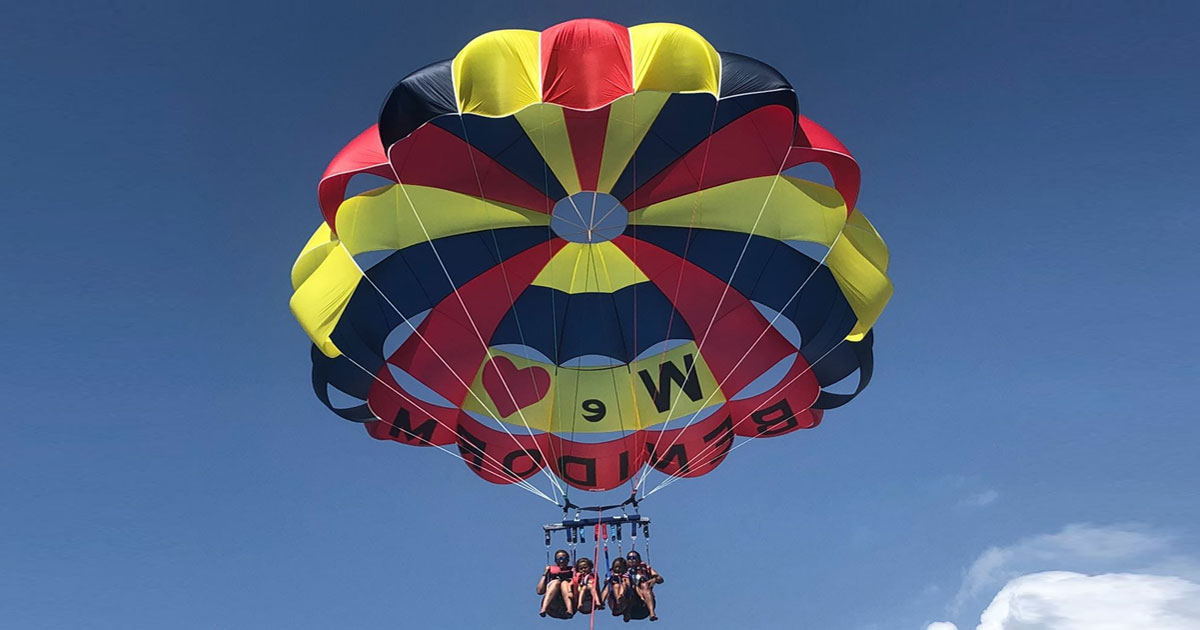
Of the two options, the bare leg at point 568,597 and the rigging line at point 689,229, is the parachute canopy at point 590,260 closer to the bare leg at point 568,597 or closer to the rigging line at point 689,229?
the rigging line at point 689,229

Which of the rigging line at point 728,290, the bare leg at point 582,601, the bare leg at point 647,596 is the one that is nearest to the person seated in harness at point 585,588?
the bare leg at point 582,601

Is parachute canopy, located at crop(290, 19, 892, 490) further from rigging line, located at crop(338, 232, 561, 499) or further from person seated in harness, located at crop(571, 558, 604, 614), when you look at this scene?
person seated in harness, located at crop(571, 558, 604, 614)

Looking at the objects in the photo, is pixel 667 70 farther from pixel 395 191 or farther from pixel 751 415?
pixel 751 415

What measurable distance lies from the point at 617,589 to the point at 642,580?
258 millimetres

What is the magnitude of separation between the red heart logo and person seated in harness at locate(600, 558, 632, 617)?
9.03 feet

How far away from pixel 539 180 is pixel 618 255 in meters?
1.51

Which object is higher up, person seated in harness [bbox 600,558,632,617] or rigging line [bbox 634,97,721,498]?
rigging line [bbox 634,97,721,498]

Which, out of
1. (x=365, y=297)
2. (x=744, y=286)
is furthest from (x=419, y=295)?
(x=744, y=286)

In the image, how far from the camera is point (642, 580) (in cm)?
1058

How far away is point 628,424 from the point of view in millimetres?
12844

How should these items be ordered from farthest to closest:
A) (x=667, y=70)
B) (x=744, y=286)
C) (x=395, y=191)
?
1. (x=744, y=286)
2. (x=395, y=191)
3. (x=667, y=70)

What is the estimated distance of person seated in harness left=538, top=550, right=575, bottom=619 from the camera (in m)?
10.5

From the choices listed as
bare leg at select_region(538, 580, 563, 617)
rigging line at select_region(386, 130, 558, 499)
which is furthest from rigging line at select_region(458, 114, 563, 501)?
bare leg at select_region(538, 580, 563, 617)

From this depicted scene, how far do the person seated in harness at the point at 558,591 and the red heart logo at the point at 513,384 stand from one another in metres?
2.55
